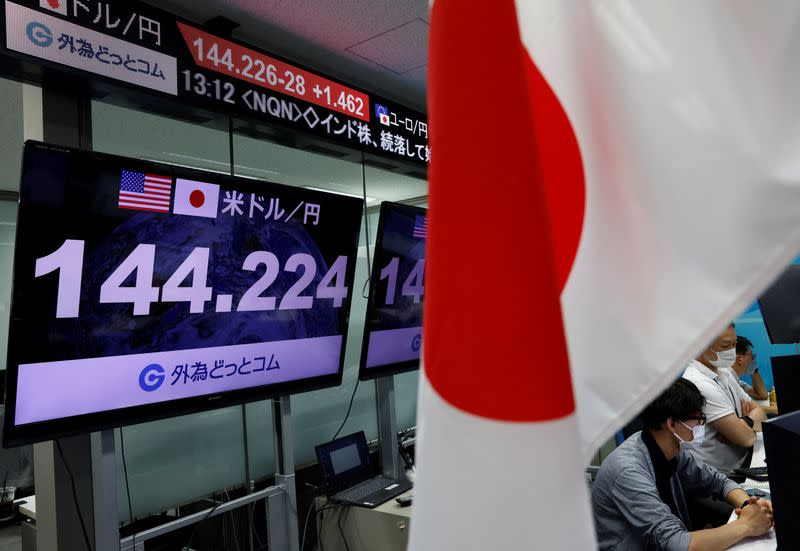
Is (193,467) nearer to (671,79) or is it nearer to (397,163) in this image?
(397,163)

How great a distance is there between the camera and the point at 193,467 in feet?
9.49

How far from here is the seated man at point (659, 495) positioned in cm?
213

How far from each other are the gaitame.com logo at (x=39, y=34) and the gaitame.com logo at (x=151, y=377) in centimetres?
139

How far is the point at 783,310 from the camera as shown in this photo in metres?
3.16

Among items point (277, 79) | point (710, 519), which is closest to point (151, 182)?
point (277, 79)

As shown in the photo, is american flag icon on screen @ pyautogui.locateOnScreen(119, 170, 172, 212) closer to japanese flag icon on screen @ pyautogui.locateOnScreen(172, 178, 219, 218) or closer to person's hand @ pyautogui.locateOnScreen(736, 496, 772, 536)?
japanese flag icon on screen @ pyautogui.locateOnScreen(172, 178, 219, 218)

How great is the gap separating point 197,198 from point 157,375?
25.5 inches

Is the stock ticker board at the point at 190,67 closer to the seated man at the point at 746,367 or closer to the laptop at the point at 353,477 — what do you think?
the laptop at the point at 353,477

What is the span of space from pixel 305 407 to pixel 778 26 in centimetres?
332

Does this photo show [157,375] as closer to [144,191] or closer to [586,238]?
[144,191]

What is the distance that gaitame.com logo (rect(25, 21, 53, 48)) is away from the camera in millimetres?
2297

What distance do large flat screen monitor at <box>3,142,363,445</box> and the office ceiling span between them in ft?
3.66

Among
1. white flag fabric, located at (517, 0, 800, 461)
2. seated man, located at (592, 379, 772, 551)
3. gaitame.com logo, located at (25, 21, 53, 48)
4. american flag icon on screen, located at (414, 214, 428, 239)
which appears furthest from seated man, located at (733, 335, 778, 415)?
gaitame.com logo, located at (25, 21, 53, 48)

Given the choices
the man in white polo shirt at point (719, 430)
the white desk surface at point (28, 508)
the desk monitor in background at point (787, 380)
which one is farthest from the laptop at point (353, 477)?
the desk monitor in background at point (787, 380)
